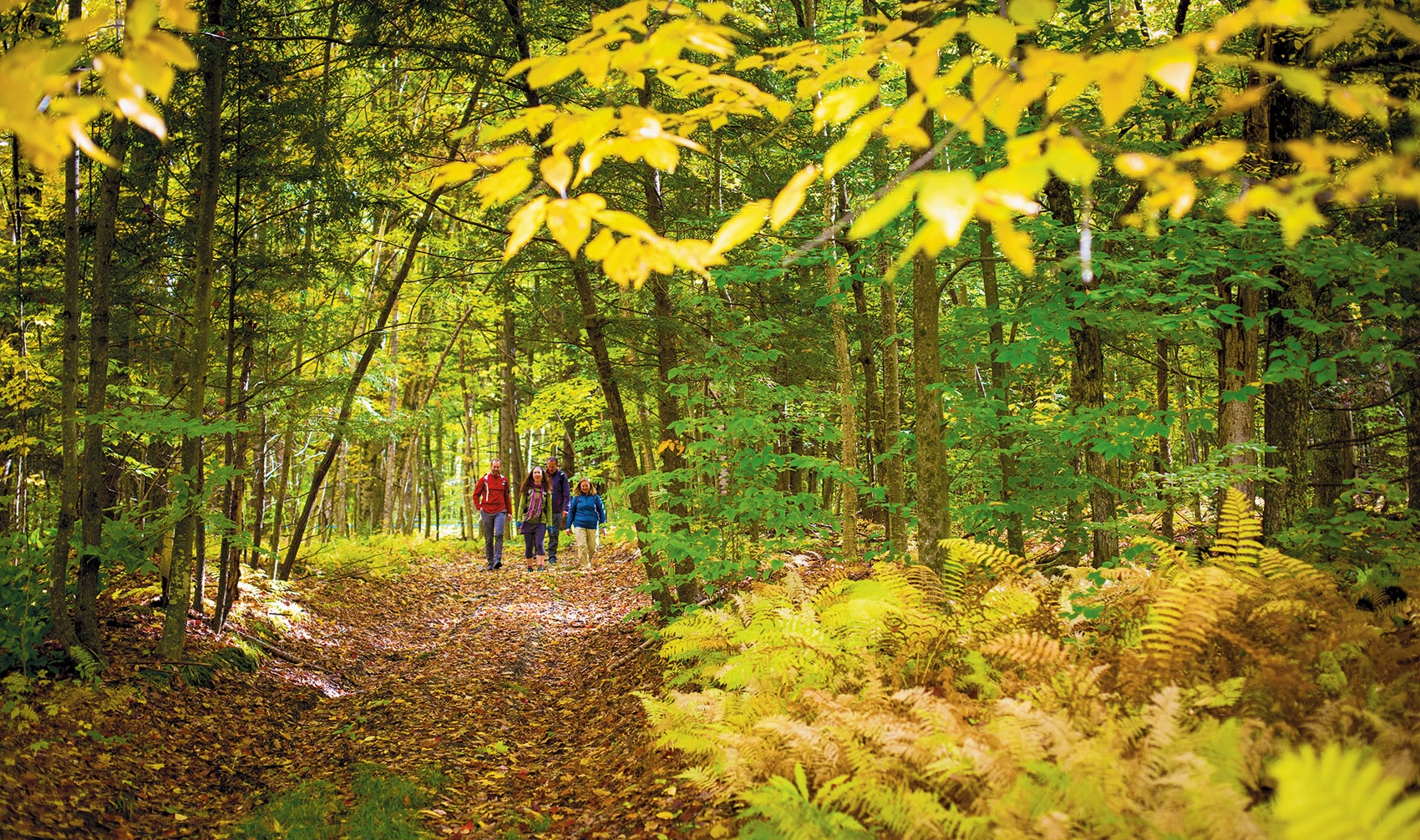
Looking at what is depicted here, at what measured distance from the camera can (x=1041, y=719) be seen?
314 centimetres

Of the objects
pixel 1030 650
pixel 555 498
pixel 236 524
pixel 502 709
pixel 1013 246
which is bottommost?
pixel 502 709

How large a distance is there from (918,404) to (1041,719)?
3376mm

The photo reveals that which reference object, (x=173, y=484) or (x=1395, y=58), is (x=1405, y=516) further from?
(x=173, y=484)

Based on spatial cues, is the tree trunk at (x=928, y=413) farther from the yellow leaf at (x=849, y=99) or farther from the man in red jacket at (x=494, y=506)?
the man in red jacket at (x=494, y=506)

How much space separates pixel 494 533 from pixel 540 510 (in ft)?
3.33

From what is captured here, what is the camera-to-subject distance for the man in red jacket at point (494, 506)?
14.9 meters

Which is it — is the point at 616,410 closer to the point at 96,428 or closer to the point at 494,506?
the point at 96,428

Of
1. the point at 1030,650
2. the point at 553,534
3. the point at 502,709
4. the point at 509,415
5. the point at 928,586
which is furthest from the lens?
the point at 509,415

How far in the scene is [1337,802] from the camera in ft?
5.96

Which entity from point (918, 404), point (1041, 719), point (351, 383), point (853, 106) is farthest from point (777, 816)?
point (351, 383)

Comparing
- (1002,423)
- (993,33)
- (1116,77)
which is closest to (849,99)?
(993,33)

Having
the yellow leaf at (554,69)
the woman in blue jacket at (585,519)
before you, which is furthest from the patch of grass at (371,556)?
the yellow leaf at (554,69)

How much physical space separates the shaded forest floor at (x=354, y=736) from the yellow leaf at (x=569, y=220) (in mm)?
3211

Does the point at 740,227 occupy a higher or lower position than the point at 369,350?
lower
